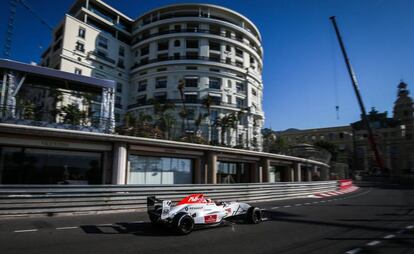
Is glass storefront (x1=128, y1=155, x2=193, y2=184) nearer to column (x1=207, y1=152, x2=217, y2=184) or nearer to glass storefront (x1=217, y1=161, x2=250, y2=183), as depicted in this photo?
column (x1=207, y1=152, x2=217, y2=184)

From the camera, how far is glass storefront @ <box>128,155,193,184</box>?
16719mm

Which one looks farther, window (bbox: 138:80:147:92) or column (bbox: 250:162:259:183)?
window (bbox: 138:80:147:92)

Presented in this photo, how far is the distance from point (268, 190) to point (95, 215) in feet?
35.5

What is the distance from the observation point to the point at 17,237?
6.89 metres

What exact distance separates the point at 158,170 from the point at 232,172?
7747mm

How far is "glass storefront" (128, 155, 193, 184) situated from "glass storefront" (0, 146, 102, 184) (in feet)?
6.67

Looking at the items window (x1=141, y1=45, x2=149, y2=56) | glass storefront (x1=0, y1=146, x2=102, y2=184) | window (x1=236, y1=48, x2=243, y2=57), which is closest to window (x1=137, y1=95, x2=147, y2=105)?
window (x1=141, y1=45, x2=149, y2=56)

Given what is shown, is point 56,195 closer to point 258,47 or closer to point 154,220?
point 154,220

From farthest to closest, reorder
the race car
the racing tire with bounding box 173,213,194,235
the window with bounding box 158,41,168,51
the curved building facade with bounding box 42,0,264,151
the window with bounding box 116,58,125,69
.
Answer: the window with bounding box 116,58,125,69 < the window with bounding box 158,41,168,51 < the curved building facade with bounding box 42,0,264,151 < the race car < the racing tire with bounding box 173,213,194,235

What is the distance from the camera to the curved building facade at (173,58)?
5406 centimetres

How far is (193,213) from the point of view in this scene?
8.30 meters

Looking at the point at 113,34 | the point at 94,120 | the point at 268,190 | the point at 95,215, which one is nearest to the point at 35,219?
the point at 95,215

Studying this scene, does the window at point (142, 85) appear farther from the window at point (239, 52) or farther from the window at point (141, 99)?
the window at point (239, 52)

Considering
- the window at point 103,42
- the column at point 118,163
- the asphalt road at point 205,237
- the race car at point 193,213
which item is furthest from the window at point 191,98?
the race car at point 193,213
